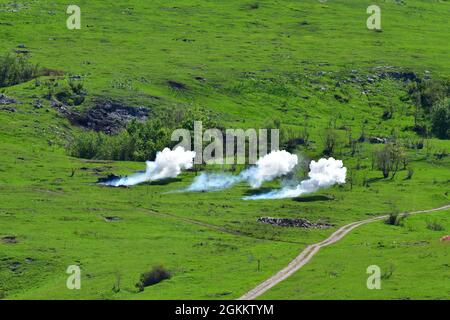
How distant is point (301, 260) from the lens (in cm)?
11638

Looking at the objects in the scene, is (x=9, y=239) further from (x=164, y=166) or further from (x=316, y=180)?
(x=316, y=180)

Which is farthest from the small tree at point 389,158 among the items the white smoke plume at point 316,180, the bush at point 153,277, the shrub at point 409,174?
the bush at point 153,277

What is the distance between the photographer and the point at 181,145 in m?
181

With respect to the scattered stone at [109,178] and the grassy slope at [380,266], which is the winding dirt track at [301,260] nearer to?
the grassy slope at [380,266]

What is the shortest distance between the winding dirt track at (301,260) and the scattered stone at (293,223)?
8.34 feet

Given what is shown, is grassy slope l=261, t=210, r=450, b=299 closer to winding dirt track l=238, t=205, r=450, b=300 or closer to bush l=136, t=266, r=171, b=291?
winding dirt track l=238, t=205, r=450, b=300

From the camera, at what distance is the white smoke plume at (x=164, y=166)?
525 feet

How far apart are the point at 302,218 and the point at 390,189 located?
2699 cm

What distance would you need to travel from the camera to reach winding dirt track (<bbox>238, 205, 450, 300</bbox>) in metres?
102

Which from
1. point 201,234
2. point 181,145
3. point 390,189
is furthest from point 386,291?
point 181,145

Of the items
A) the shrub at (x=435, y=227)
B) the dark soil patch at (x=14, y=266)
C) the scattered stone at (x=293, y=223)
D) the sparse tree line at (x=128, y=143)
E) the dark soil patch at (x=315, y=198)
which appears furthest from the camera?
the sparse tree line at (x=128, y=143)

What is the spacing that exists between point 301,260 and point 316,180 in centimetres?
4225

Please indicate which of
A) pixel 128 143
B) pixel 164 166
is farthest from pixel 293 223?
pixel 128 143
